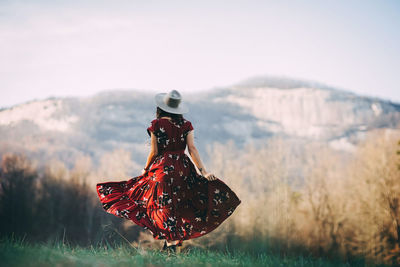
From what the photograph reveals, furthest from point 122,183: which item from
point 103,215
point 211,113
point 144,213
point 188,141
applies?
point 211,113

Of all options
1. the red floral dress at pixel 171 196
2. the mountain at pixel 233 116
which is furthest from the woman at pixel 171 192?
the mountain at pixel 233 116

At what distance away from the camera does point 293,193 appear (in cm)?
4369

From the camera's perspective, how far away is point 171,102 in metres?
5.19

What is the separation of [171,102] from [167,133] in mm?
472

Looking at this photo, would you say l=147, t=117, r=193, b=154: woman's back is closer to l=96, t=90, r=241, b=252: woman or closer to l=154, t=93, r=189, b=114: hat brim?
l=96, t=90, r=241, b=252: woman

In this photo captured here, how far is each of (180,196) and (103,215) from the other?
44.7 meters

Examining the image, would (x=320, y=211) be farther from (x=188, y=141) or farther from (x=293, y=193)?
(x=188, y=141)

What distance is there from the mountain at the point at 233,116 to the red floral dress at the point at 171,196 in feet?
267

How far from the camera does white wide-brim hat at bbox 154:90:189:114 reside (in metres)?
5.16

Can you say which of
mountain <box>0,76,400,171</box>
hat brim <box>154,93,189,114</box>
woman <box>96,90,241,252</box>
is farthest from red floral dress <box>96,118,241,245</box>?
mountain <box>0,76,400,171</box>

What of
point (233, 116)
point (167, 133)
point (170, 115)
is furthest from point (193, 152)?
point (233, 116)

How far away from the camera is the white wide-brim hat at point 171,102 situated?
16.9 ft

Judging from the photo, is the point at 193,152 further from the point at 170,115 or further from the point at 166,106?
the point at 166,106

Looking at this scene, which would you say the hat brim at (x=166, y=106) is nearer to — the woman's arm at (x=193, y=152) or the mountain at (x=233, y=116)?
the woman's arm at (x=193, y=152)
